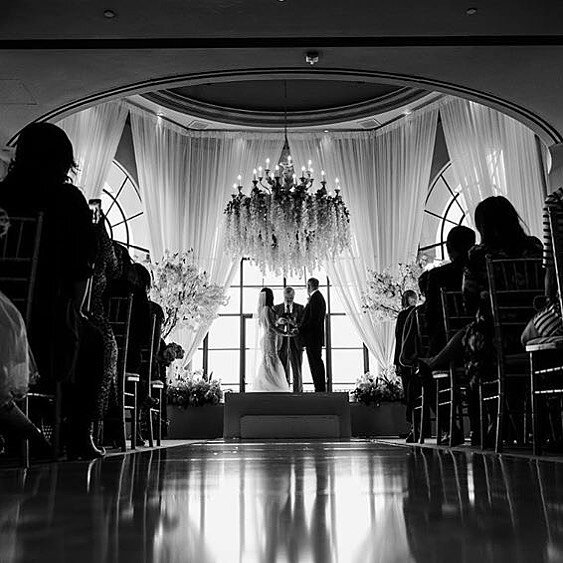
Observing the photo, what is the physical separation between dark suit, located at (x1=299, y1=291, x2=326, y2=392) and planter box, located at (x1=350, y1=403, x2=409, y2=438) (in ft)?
1.97

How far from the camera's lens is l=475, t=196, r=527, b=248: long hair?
358 centimetres

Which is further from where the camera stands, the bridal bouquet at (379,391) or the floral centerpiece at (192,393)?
the bridal bouquet at (379,391)

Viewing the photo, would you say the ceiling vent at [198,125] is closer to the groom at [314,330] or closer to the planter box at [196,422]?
the groom at [314,330]

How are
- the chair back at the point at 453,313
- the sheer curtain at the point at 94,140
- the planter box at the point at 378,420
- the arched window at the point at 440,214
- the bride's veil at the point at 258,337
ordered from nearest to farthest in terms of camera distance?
the chair back at the point at 453,313 < the planter box at the point at 378,420 < the sheer curtain at the point at 94,140 < the bride's veil at the point at 258,337 < the arched window at the point at 440,214

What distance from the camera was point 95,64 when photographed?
6176 mm

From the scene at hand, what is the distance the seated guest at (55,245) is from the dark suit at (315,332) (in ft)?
23.0

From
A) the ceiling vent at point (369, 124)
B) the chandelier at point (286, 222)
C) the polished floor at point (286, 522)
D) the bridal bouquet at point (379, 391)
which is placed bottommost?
the polished floor at point (286, 522)

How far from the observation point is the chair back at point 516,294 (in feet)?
11.0

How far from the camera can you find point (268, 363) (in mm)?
9961

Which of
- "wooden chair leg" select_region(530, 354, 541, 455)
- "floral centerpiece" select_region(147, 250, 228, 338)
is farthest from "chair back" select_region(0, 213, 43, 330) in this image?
"floral centerpiece" select_region(147, 250, 228, 338)

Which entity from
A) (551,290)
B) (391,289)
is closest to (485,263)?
(551,290)

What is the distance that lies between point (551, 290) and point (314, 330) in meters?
6.95

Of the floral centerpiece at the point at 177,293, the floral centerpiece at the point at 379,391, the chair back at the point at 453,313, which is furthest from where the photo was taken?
the floral centerpiece at the point at 379,391

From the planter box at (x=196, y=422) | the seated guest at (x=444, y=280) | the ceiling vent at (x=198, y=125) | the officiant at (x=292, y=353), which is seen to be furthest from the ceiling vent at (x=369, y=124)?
the seated guest at (x=444, y=280)
